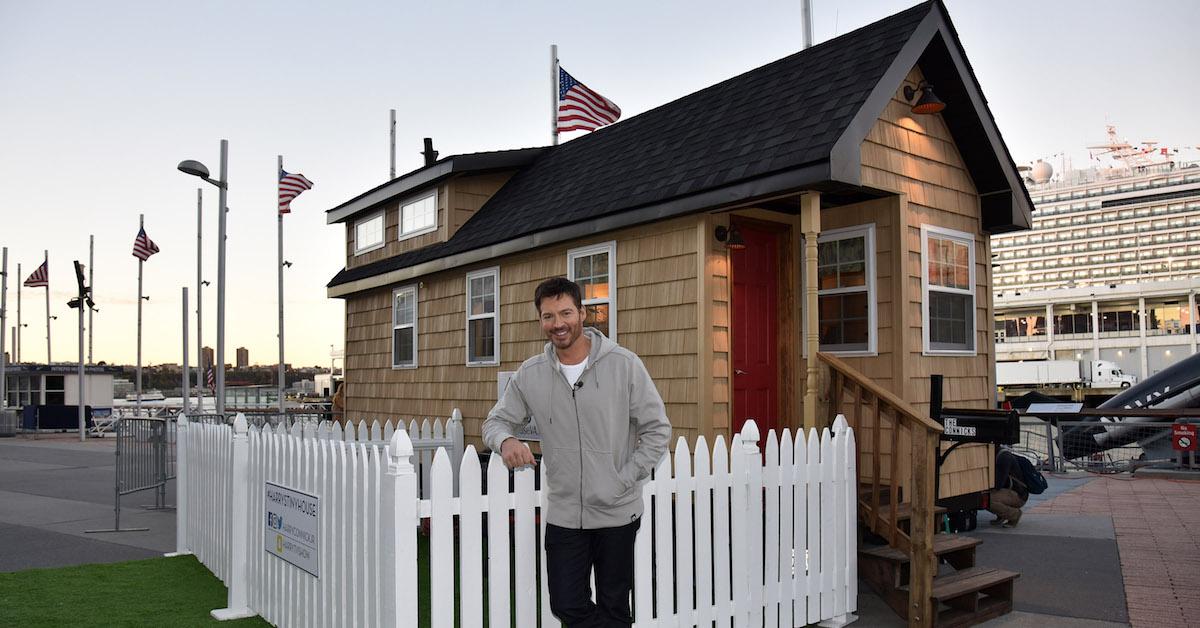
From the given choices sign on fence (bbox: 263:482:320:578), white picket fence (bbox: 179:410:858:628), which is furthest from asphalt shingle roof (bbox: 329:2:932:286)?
sign on fence (bbox: 263:482:320:578)

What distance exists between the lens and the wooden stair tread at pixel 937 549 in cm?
584

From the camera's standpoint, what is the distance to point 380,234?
49.4 feet

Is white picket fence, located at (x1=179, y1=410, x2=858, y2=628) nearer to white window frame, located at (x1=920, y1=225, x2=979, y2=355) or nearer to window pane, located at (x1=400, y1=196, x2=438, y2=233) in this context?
white window frame, located at (x1=920, y1=225, x2=979, y2=355)

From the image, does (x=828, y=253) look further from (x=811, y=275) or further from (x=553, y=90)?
(x=553, y=90)

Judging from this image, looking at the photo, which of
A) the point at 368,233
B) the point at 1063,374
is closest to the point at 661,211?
the point at 368,233

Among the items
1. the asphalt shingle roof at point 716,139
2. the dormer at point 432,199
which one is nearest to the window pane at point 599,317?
the asphalt shingle roof at point 716,139

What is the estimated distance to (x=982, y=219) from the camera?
344 inches

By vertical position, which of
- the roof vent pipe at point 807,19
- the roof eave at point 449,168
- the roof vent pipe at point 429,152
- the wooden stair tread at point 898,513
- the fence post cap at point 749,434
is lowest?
the wooden stair tread at point 898,513

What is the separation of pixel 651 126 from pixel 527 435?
419cm

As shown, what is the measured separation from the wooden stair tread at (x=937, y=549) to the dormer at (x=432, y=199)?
8539mm

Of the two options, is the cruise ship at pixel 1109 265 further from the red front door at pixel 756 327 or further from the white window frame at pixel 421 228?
the red front door at pixel 756 327

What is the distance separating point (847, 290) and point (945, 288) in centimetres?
98

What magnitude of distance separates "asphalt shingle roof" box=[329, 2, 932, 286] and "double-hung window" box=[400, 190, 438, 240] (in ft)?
4.35

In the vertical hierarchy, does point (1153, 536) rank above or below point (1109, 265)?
below
